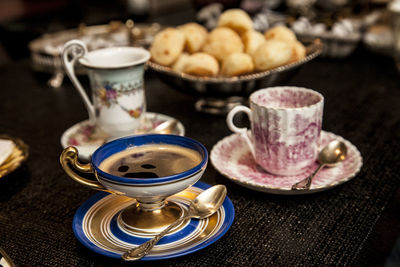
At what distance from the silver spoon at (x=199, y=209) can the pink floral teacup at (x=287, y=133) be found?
11cm

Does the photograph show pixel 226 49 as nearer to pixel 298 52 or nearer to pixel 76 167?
pixel 298 52

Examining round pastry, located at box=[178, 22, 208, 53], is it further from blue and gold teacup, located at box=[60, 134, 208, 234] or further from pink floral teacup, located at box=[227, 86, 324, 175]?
blue and gold teacup, located at box=[60, 134, 208, 234]

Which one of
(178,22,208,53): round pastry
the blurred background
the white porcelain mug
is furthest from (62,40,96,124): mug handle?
the blurred background

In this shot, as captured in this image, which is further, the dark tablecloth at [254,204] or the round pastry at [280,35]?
the round pastry at [280,35]

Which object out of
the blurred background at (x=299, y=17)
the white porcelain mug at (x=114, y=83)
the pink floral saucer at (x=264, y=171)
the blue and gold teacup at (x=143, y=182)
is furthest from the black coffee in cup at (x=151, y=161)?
the blurred background at (x=299, y=17)

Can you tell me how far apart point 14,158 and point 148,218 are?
10.9 inches

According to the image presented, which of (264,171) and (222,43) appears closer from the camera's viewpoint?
(264,171)

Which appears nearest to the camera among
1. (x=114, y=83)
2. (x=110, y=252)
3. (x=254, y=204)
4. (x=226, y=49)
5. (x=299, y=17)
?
(x=110, y=252)

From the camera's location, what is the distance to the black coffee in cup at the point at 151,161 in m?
0.46

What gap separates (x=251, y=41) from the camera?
84 cm

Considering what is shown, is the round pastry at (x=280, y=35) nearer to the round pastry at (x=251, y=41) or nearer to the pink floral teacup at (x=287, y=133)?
the round pastry at (x=251, y=41)

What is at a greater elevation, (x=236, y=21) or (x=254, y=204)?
(x=236, y=21)

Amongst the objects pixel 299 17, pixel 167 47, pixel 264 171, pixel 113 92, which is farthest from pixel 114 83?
pixel 299 17

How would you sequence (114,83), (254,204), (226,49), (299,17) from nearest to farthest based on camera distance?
(254,204)
(114,83)
(226,49)
(299,17)
